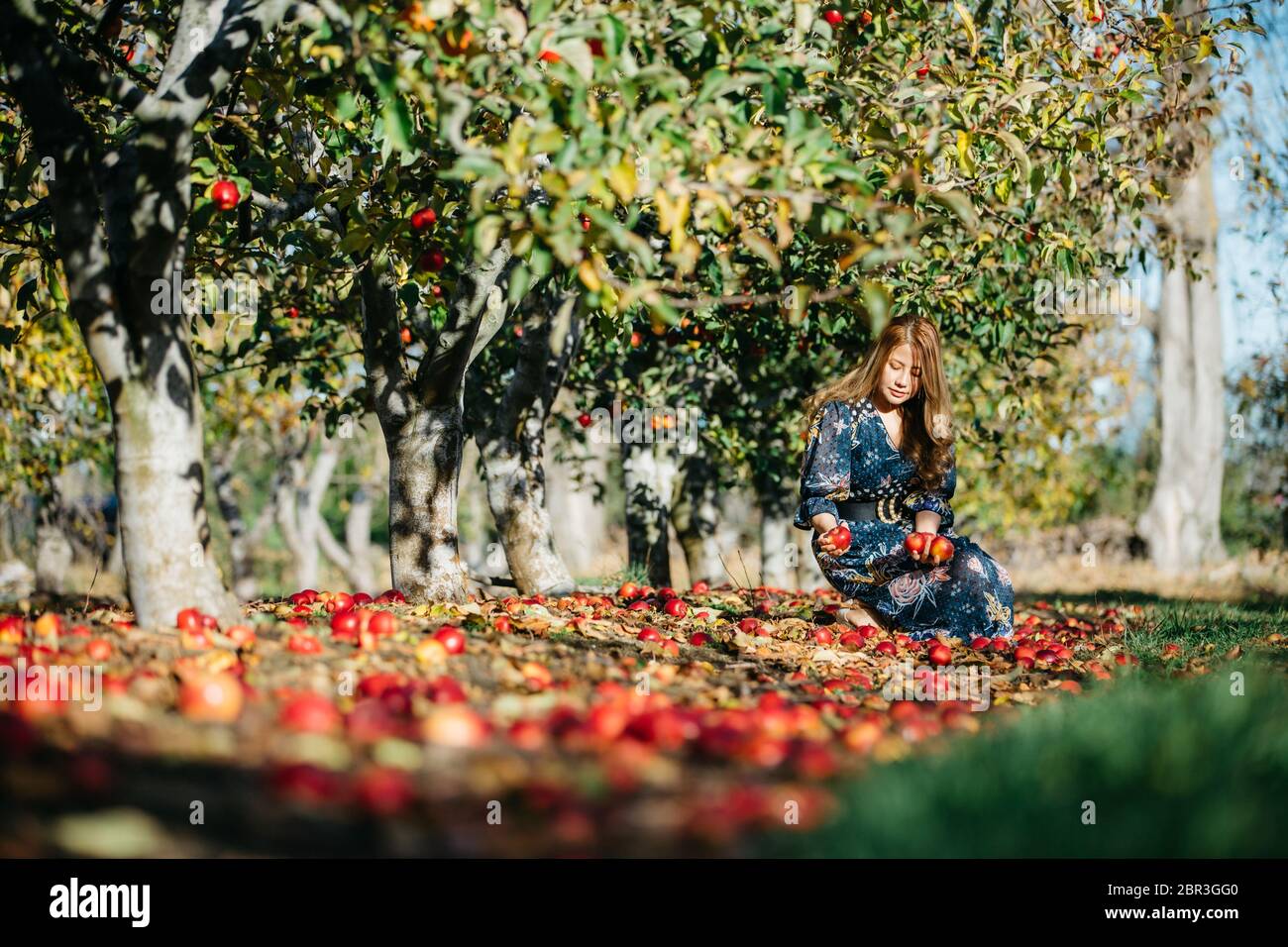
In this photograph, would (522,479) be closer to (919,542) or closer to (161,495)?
(919,542)

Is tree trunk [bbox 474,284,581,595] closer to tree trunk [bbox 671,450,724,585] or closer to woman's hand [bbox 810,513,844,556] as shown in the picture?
woman's hand [bbox 810,513,844,556]

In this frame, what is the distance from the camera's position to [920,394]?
17.9 feet

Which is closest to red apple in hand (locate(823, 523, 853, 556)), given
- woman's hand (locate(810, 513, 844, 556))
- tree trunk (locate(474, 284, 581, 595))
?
woman's hand (locate(810, 513, 844, 556))

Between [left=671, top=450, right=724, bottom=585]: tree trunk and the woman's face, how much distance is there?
4.22m

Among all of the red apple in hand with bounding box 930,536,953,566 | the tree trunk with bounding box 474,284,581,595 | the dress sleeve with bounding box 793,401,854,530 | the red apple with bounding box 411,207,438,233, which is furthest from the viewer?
the tree trunk with bounding box 474,284,581,595

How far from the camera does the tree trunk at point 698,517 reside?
31.9 feet

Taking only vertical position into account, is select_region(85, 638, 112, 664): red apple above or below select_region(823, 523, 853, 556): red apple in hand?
Result: below

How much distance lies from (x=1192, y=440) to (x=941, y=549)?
12.1 metres

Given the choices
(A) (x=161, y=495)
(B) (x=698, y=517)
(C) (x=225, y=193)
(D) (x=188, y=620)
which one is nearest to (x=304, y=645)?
(D) (x=188, y=620)

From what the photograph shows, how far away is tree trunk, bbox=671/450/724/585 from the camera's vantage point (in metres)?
9.72
